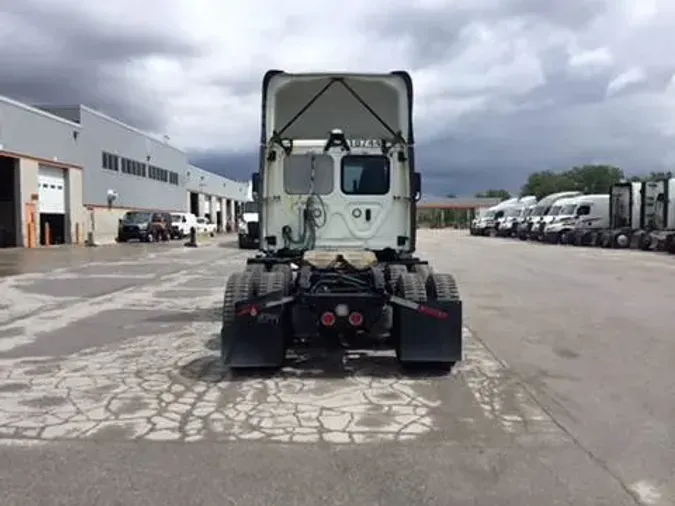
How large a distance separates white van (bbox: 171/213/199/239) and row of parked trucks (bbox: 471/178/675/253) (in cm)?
2569

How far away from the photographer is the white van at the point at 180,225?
59.5m

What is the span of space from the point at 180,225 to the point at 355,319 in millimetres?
54874

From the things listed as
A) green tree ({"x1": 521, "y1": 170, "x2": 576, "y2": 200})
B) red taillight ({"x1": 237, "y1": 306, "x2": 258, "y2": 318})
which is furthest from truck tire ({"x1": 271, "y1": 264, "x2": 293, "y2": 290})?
green tree ({"x1": 521, "y1": 170, "x2": 576, "y2": 200})

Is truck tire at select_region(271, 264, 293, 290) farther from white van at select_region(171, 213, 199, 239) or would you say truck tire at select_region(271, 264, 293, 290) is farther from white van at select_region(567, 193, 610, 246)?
white van at select_region(171, 213, 199, 239)

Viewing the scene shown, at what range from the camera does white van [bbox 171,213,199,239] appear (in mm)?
59531

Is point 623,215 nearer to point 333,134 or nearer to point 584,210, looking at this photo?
point 584,210

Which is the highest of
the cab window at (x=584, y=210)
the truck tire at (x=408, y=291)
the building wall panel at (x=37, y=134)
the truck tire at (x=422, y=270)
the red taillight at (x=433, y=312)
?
the building wall panel at (x=37, y=134)

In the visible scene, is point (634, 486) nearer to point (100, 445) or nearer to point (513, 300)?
point (100, 445)

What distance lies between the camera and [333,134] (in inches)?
396

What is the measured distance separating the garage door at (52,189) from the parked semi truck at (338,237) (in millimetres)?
36214

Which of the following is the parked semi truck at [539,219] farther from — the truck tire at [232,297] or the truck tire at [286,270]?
the truck tire at [232,297]

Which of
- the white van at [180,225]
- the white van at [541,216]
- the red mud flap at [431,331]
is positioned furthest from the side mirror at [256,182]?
the white van at [180,225]

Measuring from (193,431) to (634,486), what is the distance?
3.09 metres

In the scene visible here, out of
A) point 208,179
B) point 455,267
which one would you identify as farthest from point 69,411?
point 208,179
